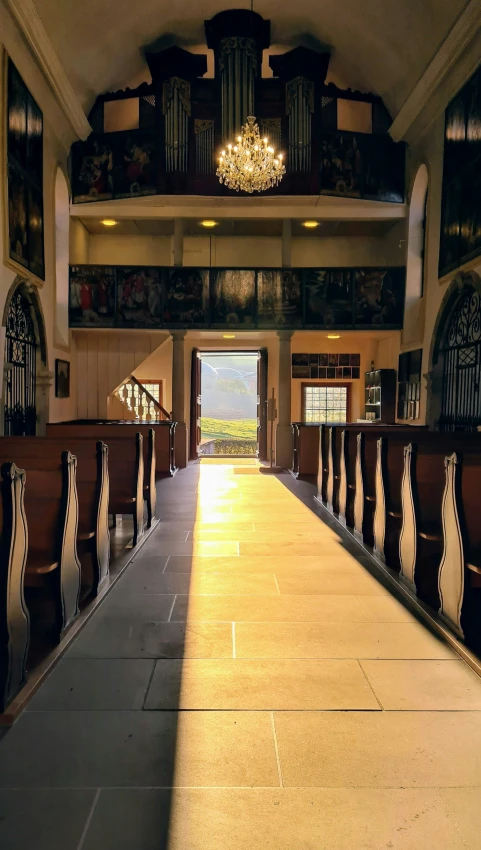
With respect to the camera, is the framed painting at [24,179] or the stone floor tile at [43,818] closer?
the stone floor tile at [43,818]

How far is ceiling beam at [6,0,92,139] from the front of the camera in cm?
743

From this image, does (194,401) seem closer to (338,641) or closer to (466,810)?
(338,641)

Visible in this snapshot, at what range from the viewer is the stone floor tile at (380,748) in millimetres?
1877

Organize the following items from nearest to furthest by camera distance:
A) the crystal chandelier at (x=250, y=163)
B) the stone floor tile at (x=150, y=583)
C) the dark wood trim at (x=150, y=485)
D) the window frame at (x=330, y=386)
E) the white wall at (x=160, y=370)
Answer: the stone floor tile at (x=150, y=583) < the dark wood trim at (x=150, y=485) < the crystal chandelier at (x=250, y=163) < the window frame at (x=330, y=386) < the white wall at (x=160, y=370)

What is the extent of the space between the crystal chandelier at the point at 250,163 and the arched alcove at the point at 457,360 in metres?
3.34

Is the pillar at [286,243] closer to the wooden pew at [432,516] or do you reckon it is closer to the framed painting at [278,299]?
the framed painting at [278,299]

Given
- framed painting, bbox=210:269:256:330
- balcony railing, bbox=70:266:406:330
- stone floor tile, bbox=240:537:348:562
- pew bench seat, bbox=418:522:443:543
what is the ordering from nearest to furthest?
1. pew bench seat, bbox=418:522:443:543
2. stone floor tile, bbox=240:537:348:562
3. balcony railing, bbox=70:266:406:330
4. framed painting, bbox=210:269:256:330

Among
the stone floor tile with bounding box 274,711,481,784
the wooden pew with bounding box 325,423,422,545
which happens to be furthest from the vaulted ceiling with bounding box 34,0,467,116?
the stone floor tile with bounding box 274,711,481,784

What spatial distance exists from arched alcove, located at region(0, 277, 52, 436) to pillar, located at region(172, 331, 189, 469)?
2.84 m

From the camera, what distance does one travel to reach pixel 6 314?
26.2 feet

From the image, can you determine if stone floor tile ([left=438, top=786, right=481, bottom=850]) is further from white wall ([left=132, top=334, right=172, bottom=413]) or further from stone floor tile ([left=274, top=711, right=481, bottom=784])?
white wall ([left=132, top=334, right=172, bottom=413])

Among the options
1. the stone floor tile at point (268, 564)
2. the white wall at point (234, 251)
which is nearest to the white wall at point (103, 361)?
the white wall at point (234, 251)

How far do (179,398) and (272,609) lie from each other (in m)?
9.08

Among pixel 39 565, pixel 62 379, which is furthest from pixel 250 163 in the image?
pixel 39 565
